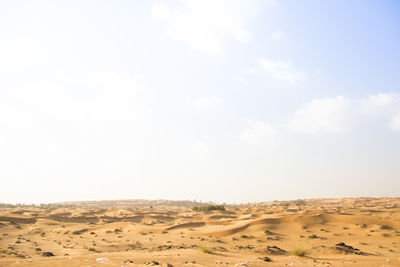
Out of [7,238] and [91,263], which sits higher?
[91,263]

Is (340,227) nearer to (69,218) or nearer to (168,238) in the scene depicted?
(168,238)

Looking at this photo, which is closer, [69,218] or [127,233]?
[127,233]

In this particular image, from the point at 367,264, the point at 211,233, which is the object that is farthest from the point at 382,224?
the point at 367,264

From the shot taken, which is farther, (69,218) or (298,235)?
(69,218)

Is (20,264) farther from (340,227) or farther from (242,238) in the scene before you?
(340,227)

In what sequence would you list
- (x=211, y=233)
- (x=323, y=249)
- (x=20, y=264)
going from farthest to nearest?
(x=211, y=233)
(x=323, y=249)
(x=20, y=264)

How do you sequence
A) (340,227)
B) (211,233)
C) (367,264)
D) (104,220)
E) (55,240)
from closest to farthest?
(367,264)
(55,240)
(211,233)
(340,227)
(104,220)

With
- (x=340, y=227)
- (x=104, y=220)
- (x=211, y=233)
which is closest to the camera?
(x=211, y=233)

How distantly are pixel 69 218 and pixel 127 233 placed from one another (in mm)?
9846

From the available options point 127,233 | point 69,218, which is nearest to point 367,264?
point 127,233

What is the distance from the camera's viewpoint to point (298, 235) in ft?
50.8

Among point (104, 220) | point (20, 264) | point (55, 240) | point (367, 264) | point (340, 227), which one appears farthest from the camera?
point (104, 220)

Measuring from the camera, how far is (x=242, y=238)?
14875 mm

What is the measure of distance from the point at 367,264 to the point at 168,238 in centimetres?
952
